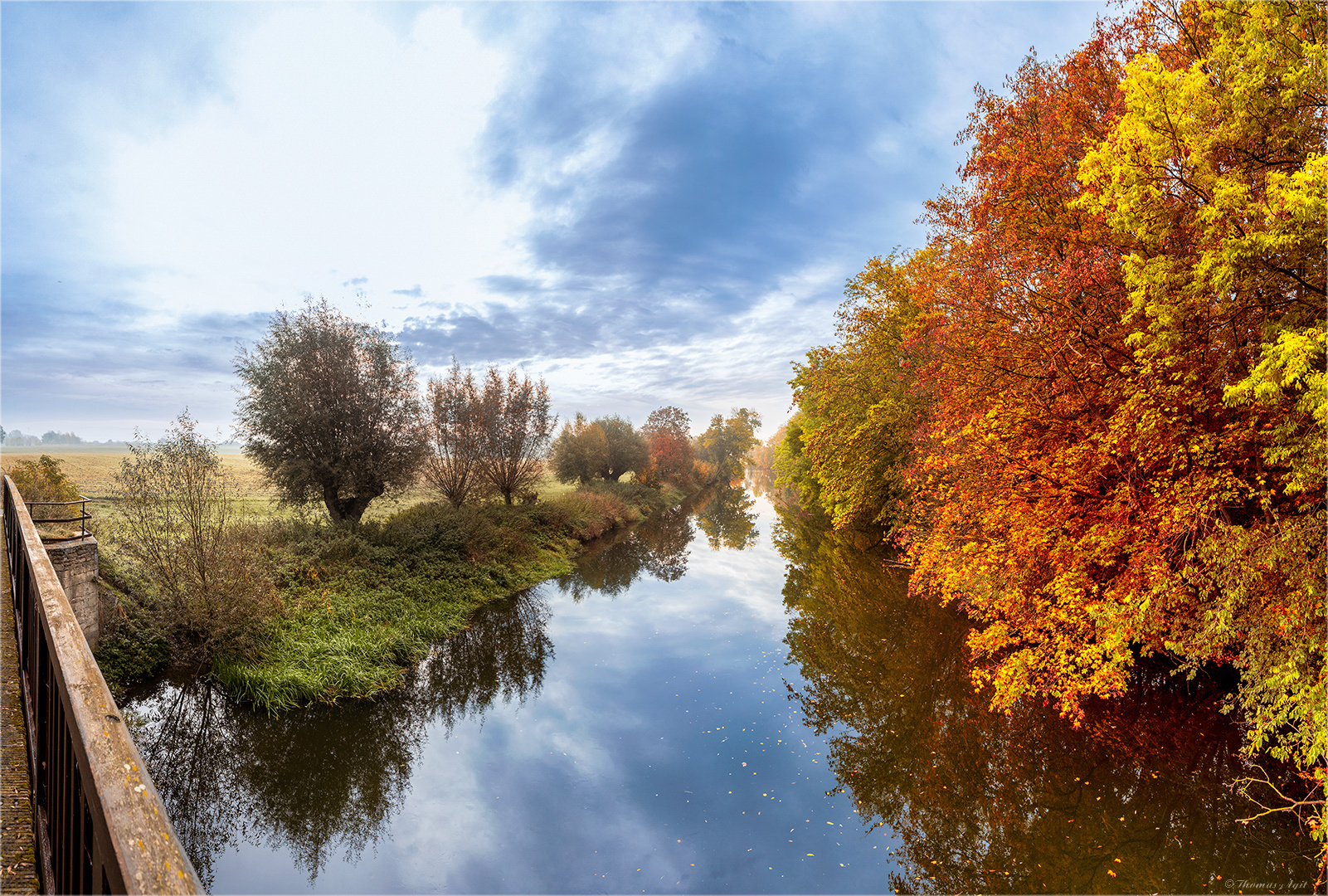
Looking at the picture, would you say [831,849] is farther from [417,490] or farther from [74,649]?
[417,490]

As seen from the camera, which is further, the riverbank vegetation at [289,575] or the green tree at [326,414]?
the green tree at [326,414]

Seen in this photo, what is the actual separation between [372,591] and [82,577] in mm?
5675

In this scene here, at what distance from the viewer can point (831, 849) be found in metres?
7.50

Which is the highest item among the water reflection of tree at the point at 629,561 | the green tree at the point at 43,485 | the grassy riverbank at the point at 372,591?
the green tree at the point at 43,485

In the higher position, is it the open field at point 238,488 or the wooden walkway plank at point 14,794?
the open field at point 238,488

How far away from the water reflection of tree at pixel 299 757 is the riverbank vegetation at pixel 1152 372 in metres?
9.63

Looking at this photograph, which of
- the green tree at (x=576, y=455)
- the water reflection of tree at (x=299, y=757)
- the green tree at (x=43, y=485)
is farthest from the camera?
the green tree at (x=576, y=455)

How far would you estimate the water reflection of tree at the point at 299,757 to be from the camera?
772 cm

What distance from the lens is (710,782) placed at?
9.01 metres

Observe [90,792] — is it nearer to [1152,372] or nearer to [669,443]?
[1152,372]

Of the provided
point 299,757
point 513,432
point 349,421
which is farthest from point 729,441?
point 299,757

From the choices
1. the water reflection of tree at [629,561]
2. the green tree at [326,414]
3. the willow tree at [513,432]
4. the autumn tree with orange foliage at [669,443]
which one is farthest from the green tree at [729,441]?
the green tree at [326,414]

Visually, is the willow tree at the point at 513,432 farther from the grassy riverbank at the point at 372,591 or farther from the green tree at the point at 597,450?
the green tree at the point at 597,450

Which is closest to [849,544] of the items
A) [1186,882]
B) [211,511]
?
[1186,882]
